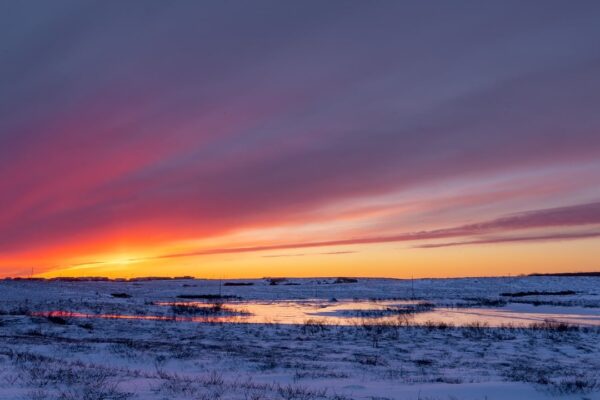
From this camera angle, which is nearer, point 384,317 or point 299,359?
point 299,359

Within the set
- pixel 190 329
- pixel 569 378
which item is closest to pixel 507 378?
pixel 569 378

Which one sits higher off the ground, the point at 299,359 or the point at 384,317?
the point at 299,359

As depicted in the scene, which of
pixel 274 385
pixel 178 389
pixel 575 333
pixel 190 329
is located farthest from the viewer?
pixel 190 329

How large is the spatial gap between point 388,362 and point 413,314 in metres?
20.6

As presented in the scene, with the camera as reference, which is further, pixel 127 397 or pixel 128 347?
pixel 128 347

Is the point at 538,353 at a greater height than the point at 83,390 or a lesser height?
lesser

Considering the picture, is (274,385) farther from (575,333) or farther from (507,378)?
(575,333)

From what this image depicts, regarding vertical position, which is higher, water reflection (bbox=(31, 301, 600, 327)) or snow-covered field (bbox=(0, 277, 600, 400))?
snow-covered field (bbox=(0, 277, 600, 400))

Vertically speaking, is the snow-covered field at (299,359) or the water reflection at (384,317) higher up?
the snow-covered field at (299,359)

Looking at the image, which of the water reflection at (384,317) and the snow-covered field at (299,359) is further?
the water reflection at (384,317)

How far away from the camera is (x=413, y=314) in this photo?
3725 cm

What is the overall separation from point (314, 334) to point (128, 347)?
9.45 m

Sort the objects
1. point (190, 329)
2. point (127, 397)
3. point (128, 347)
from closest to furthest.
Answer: point (127, 397) → point (128, 347) → point (190, 329)

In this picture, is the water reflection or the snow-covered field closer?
the snow-covered field
